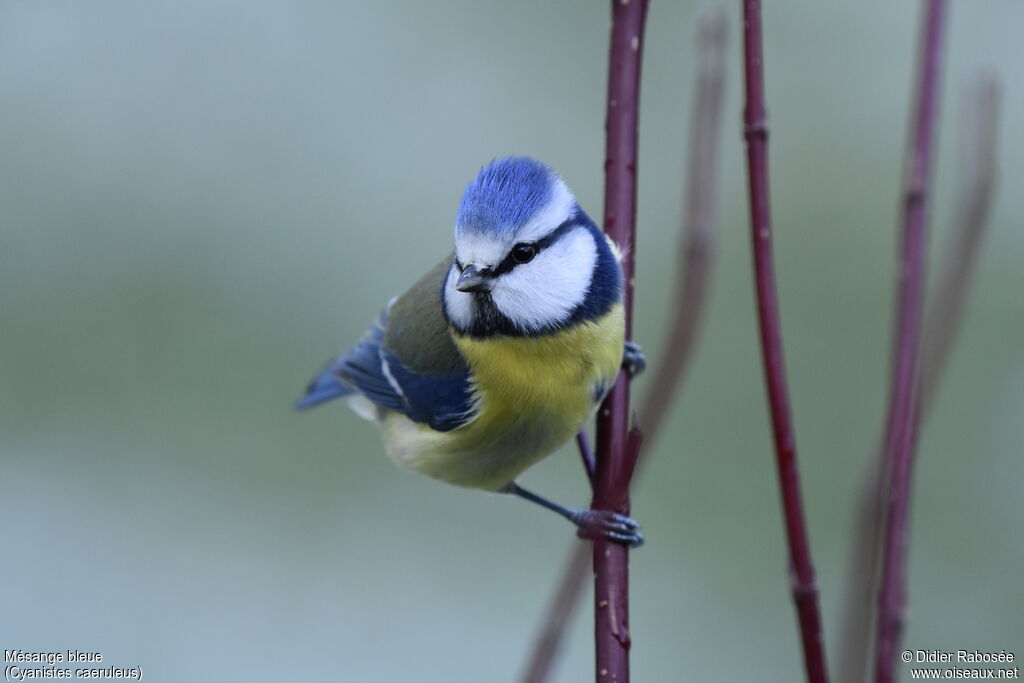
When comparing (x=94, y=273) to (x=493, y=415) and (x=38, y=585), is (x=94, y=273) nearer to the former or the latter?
(x=38, y=585)

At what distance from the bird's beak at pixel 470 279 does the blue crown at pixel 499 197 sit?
0.17 feet

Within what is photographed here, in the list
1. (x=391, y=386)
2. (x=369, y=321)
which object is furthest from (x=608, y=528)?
(x=369, y=321)

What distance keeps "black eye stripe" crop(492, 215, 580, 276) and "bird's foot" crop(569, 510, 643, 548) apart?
0.33 metres

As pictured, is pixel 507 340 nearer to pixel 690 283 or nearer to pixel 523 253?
pixel 523 253

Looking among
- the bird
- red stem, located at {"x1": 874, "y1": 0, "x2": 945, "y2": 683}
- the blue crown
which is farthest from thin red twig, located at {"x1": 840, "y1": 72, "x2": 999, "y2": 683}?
the blue crown

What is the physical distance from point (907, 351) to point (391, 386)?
1.18 metres

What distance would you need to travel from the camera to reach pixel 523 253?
1.37m

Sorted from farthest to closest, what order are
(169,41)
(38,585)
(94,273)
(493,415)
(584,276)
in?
(169,41), (94,273), (38,585), (493,415), (584,276)

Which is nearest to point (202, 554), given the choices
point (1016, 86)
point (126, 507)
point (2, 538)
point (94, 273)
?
point (126, 507)

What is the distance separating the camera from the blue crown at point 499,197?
1289 mm

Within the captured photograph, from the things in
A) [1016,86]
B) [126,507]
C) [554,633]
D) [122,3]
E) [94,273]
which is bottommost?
[554,633]

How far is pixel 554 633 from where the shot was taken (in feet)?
2.97

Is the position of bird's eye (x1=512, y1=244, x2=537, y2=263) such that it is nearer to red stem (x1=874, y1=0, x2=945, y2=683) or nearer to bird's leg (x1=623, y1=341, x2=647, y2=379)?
bird's leg (x1=623, y1=341, x2=647, y2=379)

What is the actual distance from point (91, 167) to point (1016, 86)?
313 cm
